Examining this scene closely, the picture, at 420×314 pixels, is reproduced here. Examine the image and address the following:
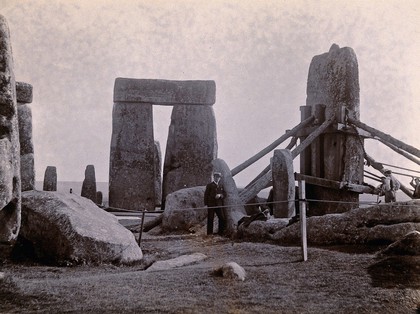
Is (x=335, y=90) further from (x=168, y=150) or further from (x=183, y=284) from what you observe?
(x=183, y=284)

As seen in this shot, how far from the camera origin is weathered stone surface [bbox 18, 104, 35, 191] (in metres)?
7.35

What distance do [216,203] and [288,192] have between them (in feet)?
4.80

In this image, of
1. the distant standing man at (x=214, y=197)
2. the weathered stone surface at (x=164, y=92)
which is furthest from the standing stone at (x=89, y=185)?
the distant standing man at (x=214, y=197)

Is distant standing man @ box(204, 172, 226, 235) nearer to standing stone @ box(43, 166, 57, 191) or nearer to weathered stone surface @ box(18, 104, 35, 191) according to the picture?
weathered stone surface @ box(18, 104, 35, 191)

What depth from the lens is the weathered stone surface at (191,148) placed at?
43.6ft

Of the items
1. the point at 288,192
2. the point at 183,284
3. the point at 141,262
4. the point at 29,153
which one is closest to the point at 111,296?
the point at 183,284

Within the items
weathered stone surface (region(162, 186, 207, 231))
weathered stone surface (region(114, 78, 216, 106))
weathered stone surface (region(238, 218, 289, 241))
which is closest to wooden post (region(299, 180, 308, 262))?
weathered stone surface (region(238, 218, 289, 241))

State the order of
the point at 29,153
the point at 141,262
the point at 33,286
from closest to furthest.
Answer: the point at 33,286 < the point at 141,262 < the point at 29,153

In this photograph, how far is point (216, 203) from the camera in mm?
9242

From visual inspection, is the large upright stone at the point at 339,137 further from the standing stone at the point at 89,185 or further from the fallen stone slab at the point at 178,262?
the standing stone at the point at 89,185

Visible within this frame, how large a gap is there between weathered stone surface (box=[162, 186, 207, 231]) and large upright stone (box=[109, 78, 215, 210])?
299 cm

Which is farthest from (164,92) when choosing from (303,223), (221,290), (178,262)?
(221,290)

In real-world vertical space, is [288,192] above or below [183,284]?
above

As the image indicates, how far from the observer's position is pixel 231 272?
4496 millimetres
